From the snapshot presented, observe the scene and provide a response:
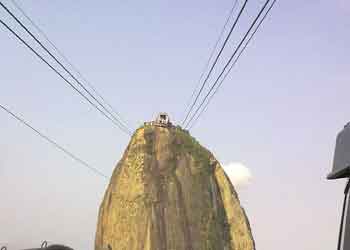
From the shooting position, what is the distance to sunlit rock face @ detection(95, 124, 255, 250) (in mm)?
60688

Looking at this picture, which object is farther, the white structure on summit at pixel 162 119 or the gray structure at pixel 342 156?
the white structure on summit at pixel 162 119

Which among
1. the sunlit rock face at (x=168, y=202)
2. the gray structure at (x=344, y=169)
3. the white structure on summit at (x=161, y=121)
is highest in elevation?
the white structure on summit at (x=161, y=121)

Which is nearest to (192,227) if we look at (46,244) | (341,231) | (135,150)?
(135,150)

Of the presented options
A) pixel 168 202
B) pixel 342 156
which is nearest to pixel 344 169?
pixel 342 156

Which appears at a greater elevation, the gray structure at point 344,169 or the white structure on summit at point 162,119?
the white structure on summit at point 162,119

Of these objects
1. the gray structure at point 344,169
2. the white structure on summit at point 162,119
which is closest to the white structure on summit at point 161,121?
the white structure on summit at point 162,119

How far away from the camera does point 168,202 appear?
63.1m

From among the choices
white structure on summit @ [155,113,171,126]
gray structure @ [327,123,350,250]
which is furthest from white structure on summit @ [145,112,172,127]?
gray structure @ [327,123,350,250]

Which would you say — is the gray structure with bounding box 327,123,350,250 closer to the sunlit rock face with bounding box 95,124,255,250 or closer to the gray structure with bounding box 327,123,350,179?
the gray structure with bounding box 327,123,350,179

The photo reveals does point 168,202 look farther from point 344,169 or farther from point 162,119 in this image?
point 344,169

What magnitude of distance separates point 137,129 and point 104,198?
10695 millimetres

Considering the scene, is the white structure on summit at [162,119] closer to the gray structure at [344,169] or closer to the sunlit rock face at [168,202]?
the sunlit rock face at [168,202]

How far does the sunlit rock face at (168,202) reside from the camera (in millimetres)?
60688

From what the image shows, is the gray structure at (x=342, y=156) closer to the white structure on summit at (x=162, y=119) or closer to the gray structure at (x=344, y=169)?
the gray structure at (x=344, y=169)
